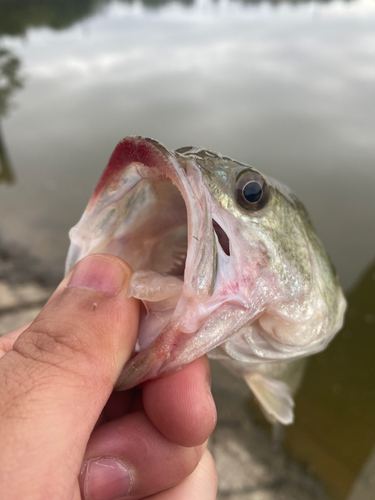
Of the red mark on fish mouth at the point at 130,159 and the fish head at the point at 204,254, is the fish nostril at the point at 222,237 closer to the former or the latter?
the fish head at the point at 204,254

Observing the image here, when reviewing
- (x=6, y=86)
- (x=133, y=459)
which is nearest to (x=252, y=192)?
(x=133, y=459)

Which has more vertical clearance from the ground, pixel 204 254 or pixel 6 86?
pixel 204 254

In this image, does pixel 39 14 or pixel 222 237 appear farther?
pixel 39 14

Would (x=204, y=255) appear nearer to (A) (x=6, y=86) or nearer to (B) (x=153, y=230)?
(B) (x=153, y=230)

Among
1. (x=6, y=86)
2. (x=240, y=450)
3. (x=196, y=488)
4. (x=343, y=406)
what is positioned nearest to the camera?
(x=196, y=488)

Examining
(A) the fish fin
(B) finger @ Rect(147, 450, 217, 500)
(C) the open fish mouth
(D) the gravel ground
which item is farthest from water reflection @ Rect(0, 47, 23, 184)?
(B) finger @ Rect(147, 450, 217, 500)

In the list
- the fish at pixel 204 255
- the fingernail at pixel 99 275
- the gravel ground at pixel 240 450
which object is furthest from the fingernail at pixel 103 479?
the gravel ground at pixel 240 450

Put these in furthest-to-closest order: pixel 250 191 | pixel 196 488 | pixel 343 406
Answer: pixel 343 406 < pixel 196 488 < pixel 250 191

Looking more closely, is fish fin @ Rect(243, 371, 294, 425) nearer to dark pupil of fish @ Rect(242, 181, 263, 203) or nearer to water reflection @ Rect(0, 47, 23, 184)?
dark pupil of fish @ Rect(242, 181, 263, 203)

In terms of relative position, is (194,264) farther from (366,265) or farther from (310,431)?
(366,265)
